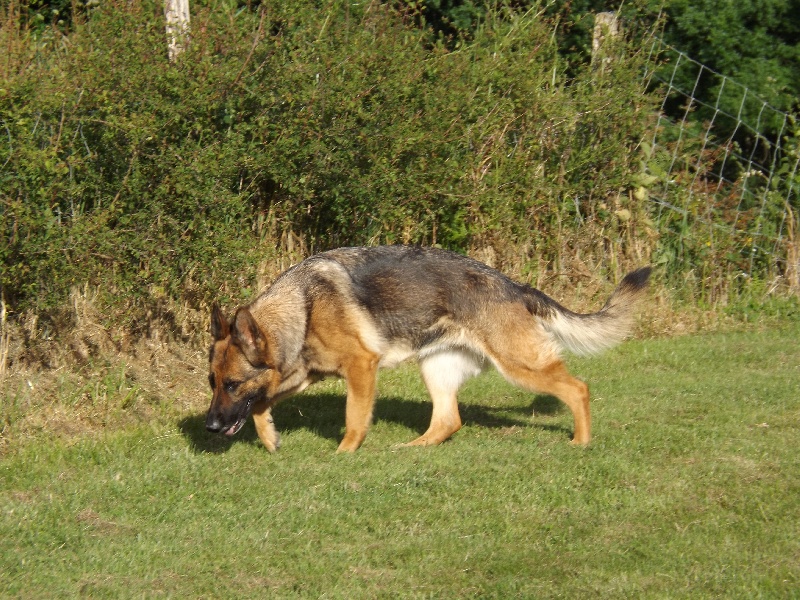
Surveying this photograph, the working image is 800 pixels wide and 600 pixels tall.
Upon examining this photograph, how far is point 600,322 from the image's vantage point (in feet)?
25.0

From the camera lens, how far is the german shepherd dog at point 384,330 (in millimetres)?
7195

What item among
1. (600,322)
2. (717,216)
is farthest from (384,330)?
(717,216)

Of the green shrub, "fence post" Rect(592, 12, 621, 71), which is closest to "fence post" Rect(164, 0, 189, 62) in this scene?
the green shrub

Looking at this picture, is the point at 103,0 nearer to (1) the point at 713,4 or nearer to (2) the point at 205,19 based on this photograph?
(2) the point at 205,19

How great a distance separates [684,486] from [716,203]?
260 inches

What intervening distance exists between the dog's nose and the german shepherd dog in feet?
0.61

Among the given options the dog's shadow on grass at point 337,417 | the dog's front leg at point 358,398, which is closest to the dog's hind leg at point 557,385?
the dog's shadow on grass at point 337,417

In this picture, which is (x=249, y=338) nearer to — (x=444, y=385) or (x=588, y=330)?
(x=444, y=385)

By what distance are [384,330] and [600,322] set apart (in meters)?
1.65

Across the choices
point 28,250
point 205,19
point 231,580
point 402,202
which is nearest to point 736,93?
point 402,202

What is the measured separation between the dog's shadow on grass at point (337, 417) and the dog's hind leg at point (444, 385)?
31cm

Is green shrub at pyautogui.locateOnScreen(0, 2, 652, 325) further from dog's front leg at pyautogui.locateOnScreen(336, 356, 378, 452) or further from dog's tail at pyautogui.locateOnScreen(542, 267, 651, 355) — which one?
dog's tail at pyautogui.locateOnScreen(542, 267, 651, 355)

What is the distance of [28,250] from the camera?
7.65 m

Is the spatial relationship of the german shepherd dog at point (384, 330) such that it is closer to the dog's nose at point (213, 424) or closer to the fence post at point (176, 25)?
the dog's nose at point (213, 424)
